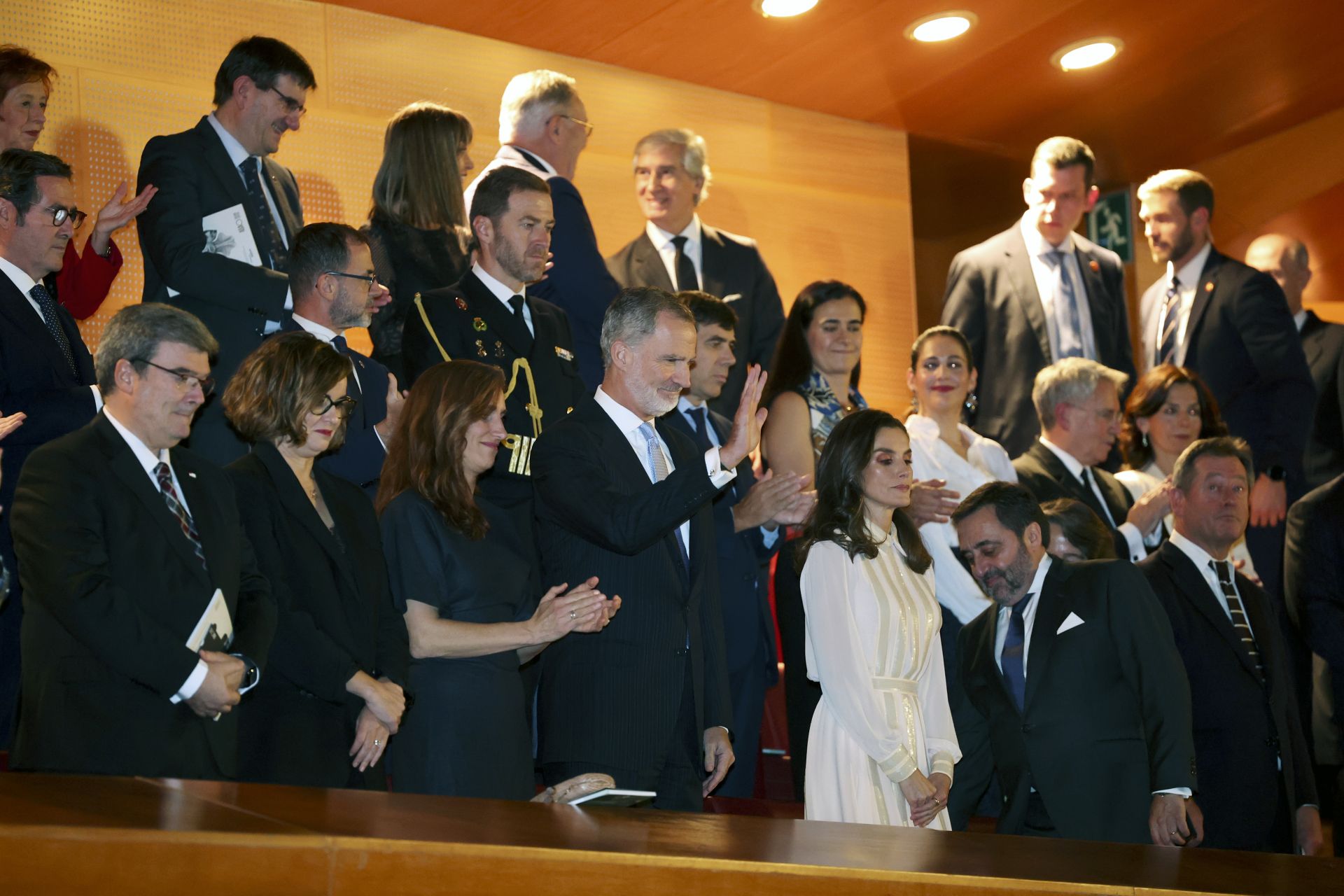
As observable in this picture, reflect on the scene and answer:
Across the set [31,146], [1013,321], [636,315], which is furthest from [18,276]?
[1013,321]

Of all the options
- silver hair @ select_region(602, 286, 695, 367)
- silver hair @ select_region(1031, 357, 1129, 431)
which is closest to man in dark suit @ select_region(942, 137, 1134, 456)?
silver hair @ select_region(1031, 357, 1129, 431)

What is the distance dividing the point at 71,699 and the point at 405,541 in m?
0.87

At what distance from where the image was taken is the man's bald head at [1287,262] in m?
7.26

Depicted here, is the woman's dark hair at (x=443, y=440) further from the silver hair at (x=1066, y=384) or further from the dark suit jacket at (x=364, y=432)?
the silver hair at (x=1066, y=384)

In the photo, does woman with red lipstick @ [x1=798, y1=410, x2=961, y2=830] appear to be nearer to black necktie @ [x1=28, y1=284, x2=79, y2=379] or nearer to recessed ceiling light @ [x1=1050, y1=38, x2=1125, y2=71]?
black necktie @ [x1=28, y1=284, x2=79, y2=379]

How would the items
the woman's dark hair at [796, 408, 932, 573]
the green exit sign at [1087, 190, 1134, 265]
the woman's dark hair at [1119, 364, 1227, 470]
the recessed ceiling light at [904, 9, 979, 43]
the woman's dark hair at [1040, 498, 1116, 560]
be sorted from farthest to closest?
1. the green exit sign at [1087, 190, 1134, 265]
2. the recessed ceiling light at [904, 9, 979, 43]
3. the woman's dark hair at [1119, 364, 1227, 470]
4. the woman's dark hair at [1040, 498, 1116, 560]
5. the woman's dark hair at [796, 408, 932, 573]

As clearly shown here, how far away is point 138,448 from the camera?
3.02 metres

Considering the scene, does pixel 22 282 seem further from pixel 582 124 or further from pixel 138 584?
pixel 582 124

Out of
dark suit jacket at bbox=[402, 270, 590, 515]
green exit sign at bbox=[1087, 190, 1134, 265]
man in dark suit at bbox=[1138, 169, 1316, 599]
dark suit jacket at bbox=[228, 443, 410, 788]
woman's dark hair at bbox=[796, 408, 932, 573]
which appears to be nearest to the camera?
dark suit jacket at bbox=[228, 443, 410, 788]

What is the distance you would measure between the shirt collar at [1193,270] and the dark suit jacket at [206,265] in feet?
12.5

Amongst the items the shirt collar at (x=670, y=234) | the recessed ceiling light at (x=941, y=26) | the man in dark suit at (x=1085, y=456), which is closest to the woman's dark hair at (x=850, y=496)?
the man in dark suit at (x=1085, y=456)

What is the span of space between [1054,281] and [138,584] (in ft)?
14.2

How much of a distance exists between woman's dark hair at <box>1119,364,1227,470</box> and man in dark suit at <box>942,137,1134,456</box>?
475mm

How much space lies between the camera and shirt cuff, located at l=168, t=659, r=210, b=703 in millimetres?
2847
